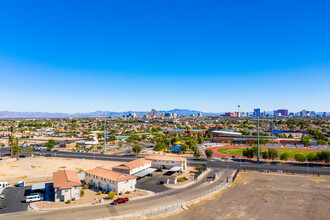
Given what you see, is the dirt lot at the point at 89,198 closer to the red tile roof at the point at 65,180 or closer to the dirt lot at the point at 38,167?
the red tile roof at the point at 65,180

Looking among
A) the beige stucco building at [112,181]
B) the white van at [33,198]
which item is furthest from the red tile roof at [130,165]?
the white van at [33,198]

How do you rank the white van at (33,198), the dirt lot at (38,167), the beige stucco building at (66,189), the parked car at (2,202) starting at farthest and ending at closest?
the dirt lot at (38,167), the beige stucco building at (66,189), the white van at (33,198), the parked car at (2,202)

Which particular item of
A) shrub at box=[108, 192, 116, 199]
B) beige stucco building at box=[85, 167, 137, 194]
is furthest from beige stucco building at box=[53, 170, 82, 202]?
shrub at box=[108, 192, 116, 199]

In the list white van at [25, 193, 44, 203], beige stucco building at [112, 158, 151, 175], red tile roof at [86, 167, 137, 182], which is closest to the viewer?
white van at [25, 193, 44, 203]

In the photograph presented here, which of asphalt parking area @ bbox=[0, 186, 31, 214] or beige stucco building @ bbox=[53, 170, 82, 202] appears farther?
beige stucco building @ bbox=[53, 170, 82, 202]

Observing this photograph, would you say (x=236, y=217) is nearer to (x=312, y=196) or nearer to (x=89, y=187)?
(x=312, y=196)

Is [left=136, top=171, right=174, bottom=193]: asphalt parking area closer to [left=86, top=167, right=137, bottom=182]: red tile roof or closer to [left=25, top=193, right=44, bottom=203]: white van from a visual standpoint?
[left=86, top=167, right=137, bottom=182]: red tile roof

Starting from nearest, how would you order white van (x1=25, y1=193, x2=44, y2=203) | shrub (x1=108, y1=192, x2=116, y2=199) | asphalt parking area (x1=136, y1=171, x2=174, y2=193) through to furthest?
white van (x1=25, y1=193, x2=44, y2=203), shrub (x1=108, y1=192, x2=116, y2=199), asphalt parking area (x1=136, y1=171, x2=174, y2=193)

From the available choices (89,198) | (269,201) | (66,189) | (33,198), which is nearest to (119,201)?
(89,198)

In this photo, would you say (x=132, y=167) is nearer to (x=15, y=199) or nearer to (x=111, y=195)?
(x=111, y=195)
